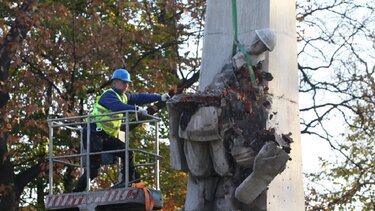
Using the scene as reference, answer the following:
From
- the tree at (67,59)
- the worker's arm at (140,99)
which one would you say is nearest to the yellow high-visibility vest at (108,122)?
the worker's arm at (140,99)

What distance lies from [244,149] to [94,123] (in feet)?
9.57

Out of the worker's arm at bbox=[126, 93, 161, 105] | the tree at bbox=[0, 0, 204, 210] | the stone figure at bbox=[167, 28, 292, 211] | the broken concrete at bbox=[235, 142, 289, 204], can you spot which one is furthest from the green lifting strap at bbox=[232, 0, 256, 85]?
the tree at bbox=[0, 0, 204, 210]

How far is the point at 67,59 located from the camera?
840 inches

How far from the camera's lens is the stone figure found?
11.3 meters

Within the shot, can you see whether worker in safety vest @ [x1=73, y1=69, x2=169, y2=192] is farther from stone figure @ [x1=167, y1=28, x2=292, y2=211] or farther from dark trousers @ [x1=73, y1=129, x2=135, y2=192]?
stone figure @ [x1=167, y1=28, x2=292, y2=211]

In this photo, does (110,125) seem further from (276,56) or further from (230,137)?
(230,137)

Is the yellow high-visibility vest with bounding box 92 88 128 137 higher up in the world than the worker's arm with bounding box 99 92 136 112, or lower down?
lower down

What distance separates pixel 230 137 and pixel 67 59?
1035 cm

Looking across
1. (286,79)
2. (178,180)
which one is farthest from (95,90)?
(286,79)

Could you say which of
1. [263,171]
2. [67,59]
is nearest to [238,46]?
[263,171]

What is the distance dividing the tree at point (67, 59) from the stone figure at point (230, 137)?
8.84m

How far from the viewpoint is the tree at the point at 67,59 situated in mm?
20609

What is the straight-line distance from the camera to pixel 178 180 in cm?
2291

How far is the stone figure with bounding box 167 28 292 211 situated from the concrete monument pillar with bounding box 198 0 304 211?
0.22 m
